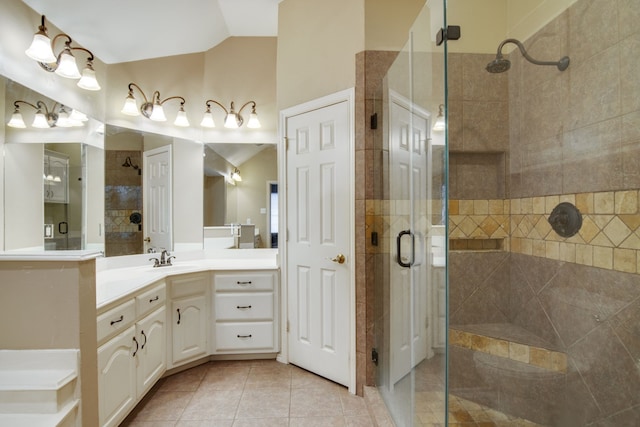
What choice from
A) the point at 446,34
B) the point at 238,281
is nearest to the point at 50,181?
the point at 238,281

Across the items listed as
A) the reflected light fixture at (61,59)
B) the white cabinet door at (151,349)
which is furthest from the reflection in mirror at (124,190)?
the white cabinet door at (151,349)

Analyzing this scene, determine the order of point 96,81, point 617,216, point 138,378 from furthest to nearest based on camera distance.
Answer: point 96,81
point 138,378
point 617,216

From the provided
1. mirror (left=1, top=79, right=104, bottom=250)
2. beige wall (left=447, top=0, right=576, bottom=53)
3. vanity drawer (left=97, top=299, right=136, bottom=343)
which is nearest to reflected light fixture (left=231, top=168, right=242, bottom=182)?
mirror (left=1, top=79, right=104, bottom=250)

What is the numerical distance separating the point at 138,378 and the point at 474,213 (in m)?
2.43

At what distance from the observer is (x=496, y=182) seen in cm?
211

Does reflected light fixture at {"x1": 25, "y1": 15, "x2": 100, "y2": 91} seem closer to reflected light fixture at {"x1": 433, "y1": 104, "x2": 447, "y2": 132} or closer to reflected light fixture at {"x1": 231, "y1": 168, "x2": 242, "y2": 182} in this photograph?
reflected light fixture at {"x1": 231, "y1": 168, "x2": 242, "y2": 182}

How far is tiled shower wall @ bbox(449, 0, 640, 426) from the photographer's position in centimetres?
137

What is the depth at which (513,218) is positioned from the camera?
2.06m

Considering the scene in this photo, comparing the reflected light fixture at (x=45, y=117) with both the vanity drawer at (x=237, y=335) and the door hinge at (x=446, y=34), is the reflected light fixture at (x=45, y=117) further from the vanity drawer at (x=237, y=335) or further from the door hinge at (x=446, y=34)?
the door hinge at (x=446, y=34)

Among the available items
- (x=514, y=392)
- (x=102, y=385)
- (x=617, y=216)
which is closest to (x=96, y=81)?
(x=102, y=385)

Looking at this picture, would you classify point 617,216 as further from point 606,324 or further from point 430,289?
point 430,289

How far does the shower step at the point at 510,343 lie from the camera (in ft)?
5.53

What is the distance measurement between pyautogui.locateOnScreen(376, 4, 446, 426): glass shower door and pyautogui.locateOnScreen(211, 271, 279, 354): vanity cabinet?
981mm

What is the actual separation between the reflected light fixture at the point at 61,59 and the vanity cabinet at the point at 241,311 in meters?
1.65
